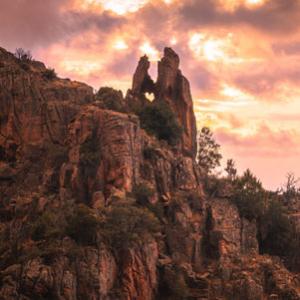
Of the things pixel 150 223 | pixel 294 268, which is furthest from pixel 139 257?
pixel 294 268

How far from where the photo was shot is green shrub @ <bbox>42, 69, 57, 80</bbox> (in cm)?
11461

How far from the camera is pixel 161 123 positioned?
11569 centimetres

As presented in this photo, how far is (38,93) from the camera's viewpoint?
10844 cm

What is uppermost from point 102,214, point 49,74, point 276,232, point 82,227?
point 49,74

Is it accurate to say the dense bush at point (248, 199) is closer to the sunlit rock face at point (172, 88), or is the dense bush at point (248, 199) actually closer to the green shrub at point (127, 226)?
the sunlit rock face at point (172, 88)

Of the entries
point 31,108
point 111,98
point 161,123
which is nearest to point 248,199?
point 161,123

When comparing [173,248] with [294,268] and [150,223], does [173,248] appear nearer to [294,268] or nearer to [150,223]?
[150,223]

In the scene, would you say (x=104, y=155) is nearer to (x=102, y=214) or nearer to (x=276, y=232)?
(x=102, y=214)

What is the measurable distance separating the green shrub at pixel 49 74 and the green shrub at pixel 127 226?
2683 cm

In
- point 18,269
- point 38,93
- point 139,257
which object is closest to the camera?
point 18,269

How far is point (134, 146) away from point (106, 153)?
332 centimetres

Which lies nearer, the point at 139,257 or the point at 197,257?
the point at 139,257

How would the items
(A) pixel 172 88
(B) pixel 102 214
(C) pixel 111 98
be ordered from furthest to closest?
(A) pixel 172 88
(C) pixel 111 98
(B) pixel 102 214

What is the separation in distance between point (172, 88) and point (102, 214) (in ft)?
115
